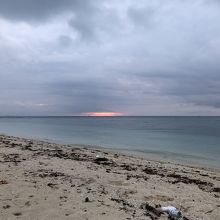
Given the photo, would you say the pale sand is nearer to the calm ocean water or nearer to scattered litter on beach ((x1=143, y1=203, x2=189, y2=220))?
scattered litter on beach ((x1=143, y1=203, x2=189, y2=220))

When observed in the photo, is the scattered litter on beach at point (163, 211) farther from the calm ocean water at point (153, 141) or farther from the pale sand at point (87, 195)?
the calm ocean water at point (153, 141)

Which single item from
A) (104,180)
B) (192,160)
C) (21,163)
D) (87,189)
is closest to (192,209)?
(87,189)

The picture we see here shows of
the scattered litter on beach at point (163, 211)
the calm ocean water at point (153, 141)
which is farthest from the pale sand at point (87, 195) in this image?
the calm ocean water at point (153, 141)

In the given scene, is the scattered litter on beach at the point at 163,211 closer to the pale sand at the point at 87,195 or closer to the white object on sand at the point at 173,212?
the white object on sand at the point at 173,212

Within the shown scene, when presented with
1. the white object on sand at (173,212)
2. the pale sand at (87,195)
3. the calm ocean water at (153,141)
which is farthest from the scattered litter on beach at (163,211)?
the calm ocean water at (153,141)

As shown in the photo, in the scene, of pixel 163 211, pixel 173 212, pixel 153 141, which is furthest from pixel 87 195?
pixel 153 141

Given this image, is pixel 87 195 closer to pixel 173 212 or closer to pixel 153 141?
pixel 173 212

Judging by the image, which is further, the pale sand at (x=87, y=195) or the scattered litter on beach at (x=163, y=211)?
the scattered litter on beach at (x=163, y=211)

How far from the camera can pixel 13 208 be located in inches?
325

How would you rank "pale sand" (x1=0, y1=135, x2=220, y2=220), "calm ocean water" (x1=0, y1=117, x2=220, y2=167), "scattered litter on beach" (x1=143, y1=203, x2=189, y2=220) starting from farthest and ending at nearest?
"calm ocean water" (x1=0, y1=117, x2=220, y2=167)
"scattered litter on beach" (x1=143, y1=203, x2=189, y2=220)
"pale sand" (x1=0, y1=135, x2=220, y2=220)

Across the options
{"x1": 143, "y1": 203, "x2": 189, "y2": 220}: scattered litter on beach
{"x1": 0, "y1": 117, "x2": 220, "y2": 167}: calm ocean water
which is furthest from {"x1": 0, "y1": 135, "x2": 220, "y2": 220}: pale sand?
{"x1": 0, "y1": 117, "x2": 220, "y2": 167}: calm ocean water

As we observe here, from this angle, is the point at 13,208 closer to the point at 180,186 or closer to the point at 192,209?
the point at 192,209

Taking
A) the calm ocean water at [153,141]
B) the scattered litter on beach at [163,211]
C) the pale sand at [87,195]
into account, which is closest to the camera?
the pale sand at [87,195]

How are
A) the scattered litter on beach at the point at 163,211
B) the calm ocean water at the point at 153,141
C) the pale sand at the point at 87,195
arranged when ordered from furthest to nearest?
the calm ocean water at the point at 153,141 → the scattered litter on beach at the point at 163,211 → the pale sand at the point at 87,195
